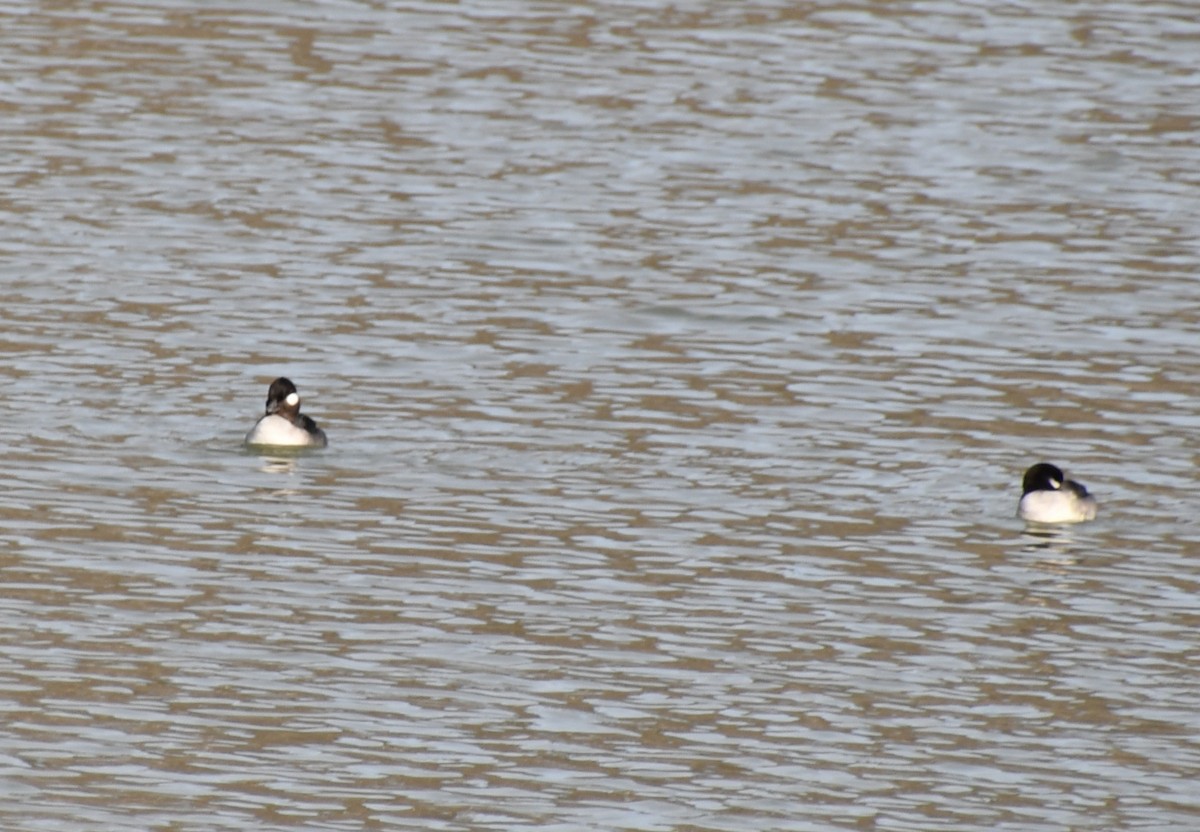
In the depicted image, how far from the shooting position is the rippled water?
14.4 metres

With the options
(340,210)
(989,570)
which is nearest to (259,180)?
(340,210)

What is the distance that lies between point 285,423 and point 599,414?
296 centimetres

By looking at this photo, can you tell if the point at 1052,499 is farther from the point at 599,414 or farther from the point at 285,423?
the point at 285,423

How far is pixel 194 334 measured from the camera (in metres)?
25.0

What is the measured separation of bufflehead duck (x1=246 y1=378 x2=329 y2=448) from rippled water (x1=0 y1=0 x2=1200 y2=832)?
0.34 m

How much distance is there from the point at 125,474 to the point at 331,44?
1987cm

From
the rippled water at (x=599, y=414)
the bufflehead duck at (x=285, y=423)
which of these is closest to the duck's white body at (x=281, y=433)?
the bufflehead duck at (x=285, y=423)

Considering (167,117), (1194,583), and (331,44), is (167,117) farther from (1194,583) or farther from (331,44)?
(1194,583)

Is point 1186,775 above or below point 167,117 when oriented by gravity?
above

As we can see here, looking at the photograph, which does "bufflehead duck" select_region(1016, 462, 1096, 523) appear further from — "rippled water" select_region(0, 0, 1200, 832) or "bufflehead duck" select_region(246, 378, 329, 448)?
"bufflehead duck" select_region(246, 378, 329, 448)

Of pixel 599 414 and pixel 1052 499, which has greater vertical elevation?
pixel 1052 499

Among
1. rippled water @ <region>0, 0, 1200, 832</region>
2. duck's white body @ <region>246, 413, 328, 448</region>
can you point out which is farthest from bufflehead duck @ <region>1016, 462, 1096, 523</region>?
duck's white body @ <region>246, 413, 328, 448</region>

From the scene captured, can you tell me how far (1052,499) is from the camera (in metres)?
19.7

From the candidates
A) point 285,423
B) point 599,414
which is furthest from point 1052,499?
point 285,423
